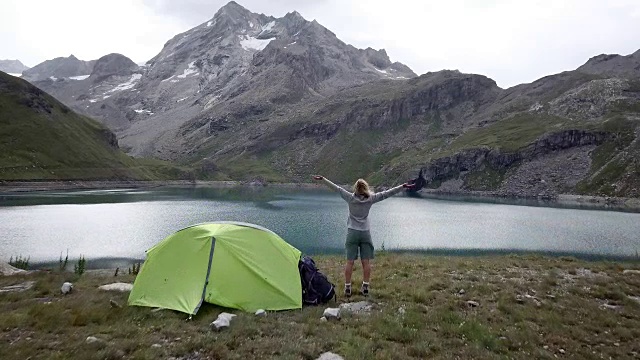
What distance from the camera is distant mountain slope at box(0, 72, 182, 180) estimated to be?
459 feet

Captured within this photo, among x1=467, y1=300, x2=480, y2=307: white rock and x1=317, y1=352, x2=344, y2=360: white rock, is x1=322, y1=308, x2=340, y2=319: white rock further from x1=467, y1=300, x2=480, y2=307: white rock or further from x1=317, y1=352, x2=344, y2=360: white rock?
x1=467, y1=300, x2=480, y2=307: white rock

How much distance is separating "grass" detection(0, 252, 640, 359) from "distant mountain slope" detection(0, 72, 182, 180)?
149 m

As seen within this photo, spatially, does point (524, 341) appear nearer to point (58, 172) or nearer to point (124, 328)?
point (124, 328)

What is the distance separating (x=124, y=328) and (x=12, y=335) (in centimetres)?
236

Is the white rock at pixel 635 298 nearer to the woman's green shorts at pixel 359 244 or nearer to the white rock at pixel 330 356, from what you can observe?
the woman's green shorts at pixel 359 244

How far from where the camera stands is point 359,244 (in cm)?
1295

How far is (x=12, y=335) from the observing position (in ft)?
29.3

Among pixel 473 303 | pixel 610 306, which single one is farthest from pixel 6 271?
pixel 610 306

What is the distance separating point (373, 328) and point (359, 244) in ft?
11.8

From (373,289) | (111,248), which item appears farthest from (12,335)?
(111,248)

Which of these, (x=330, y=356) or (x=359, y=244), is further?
(x=359, y=244)

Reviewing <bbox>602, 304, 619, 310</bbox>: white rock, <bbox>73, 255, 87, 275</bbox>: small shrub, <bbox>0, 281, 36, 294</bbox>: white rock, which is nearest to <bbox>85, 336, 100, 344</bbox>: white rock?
<bbox>0, 281, 36, 294</bbox>: white rock

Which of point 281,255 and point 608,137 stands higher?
point 608,137

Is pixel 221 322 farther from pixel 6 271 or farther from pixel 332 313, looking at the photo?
pixel 6 271
